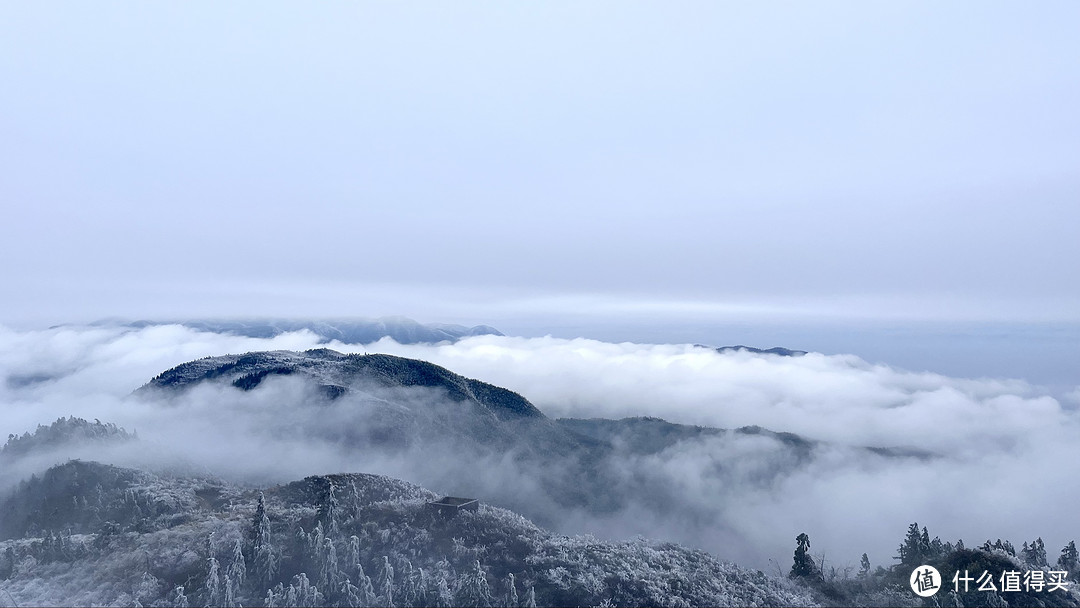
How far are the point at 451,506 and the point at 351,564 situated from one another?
20772 mm

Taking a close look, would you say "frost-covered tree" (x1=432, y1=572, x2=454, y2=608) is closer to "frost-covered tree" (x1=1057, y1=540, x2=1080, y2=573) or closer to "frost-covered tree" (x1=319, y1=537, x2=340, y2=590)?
"frost-covered tree" (x1=319, y1=537, x2=340, y2=590)

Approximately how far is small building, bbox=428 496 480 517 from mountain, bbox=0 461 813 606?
1.18m

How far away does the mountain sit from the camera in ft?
247

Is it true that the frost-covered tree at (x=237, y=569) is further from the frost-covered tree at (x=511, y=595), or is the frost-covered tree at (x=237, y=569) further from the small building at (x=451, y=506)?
the frost-covered tree at (x=511, y=595)

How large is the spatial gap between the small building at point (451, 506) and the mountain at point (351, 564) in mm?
1181

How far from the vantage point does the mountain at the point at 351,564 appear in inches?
2970

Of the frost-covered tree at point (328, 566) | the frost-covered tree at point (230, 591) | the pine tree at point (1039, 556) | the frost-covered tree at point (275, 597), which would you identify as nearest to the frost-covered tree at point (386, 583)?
the frost-covered tree at point (328, 566)

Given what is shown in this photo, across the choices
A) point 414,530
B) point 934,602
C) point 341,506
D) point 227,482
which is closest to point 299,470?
point 227,482

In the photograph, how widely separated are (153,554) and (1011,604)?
119 meters

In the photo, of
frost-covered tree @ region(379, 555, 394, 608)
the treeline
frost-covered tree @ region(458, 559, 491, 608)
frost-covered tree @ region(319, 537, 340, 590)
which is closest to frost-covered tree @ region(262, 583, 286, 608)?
frost-covered tree @ region(319, 537, 340, 590)

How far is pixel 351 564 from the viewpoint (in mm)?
82625

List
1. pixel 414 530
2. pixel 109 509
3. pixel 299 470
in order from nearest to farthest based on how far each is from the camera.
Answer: pixel 414 530
pixel 109 509
pixel 299 470

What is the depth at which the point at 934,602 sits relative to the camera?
7706 centimetres

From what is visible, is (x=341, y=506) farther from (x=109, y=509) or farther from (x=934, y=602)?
(x=934, y=602)
